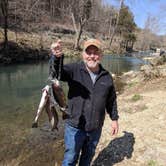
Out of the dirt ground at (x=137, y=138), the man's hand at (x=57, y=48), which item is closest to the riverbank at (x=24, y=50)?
the dirt ground at (x=137, y=138)

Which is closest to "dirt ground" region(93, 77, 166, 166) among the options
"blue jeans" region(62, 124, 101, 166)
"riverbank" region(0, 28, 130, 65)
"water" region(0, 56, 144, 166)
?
"water" region(0, 56, 144, 166)

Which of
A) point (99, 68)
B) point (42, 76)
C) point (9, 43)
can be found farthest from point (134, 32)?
point (99, 68)

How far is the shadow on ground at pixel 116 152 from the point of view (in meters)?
5.82

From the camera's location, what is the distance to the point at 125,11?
63188 millimetres

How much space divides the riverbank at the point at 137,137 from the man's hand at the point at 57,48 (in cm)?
295

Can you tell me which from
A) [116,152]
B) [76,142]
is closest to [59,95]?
[76,142]

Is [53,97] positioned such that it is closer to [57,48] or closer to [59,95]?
[59,95]

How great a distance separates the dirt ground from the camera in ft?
19.2

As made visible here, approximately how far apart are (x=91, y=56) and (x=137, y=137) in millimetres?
3461

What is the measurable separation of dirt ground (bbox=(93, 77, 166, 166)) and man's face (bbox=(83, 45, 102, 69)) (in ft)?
8.24

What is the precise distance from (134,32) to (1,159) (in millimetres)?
65319

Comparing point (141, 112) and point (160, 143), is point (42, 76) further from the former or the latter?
point (160, 143)

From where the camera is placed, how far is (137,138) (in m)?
6.82

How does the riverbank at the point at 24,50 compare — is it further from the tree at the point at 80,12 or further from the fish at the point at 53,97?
the fish at the point at 53,97
